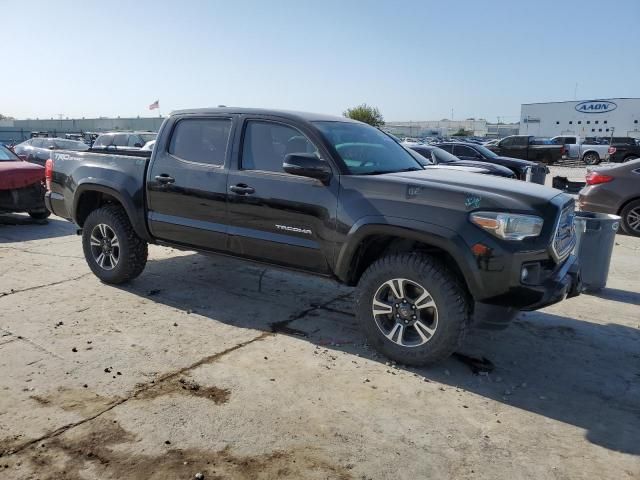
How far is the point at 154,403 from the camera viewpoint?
11.5ft

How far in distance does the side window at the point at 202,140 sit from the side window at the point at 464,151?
13933 millimetres

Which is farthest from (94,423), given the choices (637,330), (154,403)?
(637,330)

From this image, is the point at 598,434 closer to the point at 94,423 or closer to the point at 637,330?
the point at 637,330

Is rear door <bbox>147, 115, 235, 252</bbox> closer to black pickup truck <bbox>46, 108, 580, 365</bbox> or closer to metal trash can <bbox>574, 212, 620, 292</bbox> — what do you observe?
black pickup truck <bbox>46, 108, 580, 365</bbox>

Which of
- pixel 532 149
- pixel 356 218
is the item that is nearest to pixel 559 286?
pixel 356 218

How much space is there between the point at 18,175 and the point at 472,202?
8.48 metres

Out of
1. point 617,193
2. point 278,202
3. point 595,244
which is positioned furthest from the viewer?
point 617,193

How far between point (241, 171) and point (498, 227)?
2.31 m

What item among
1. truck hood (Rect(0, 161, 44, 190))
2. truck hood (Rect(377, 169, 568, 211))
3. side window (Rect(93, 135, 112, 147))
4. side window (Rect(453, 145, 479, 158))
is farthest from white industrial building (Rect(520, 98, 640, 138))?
truck hood (Rect(377, 169, 568, 211))

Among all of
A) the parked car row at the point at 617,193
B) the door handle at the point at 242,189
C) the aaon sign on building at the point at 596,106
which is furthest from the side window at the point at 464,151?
the aaon sign on building at the point at 596,106

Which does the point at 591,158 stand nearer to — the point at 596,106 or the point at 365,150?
the point at 365,150

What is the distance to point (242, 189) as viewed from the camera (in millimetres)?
4781

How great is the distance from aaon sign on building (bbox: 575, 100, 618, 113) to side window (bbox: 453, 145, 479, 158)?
5708cm

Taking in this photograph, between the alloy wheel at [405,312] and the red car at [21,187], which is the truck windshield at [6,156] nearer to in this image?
the red car at [21,187]
